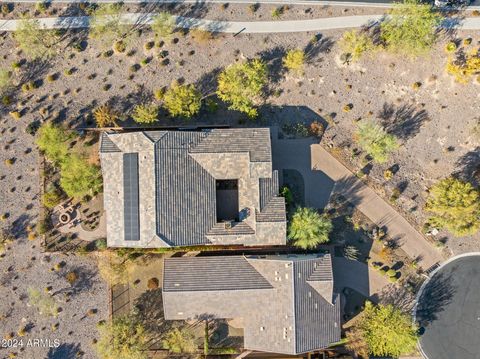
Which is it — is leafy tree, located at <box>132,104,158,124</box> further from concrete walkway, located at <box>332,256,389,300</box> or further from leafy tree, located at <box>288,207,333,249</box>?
concrete walkway, located at <box>332,256,389,300</box>

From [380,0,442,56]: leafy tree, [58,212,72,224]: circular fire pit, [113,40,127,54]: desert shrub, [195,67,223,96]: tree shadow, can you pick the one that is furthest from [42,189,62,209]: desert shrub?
[380,0,442,56]: leafy tree

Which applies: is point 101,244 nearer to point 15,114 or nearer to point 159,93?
point 15,114

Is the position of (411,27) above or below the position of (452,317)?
above

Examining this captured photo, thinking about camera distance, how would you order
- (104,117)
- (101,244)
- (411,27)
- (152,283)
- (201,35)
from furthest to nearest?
(201,35), (152,283), (101,244), (104,117), (411,27)

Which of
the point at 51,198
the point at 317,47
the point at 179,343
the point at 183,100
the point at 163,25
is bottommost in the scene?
the point at 179,343

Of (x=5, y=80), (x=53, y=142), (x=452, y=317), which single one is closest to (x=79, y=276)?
(x=53, y=142)

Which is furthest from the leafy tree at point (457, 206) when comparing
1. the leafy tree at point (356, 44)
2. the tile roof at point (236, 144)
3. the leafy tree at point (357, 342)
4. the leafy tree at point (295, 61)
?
the leafy tree at point (295, 61)

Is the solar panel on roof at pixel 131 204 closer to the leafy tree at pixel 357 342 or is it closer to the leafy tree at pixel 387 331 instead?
the leafy tree at pixel 357 342
